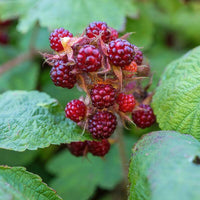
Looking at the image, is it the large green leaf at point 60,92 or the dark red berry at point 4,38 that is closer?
the large green leaf at point 60,92

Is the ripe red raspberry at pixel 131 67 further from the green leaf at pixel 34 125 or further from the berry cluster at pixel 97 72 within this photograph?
the green leaf at pixel 34 125

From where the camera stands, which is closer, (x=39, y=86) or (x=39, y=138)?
(x=39, y=138)

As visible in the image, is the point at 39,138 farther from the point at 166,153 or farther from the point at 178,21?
the point at 178,21

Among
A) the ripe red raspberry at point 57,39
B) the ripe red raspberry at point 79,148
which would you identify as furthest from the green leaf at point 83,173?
the ripe red raspberry at point 57,39

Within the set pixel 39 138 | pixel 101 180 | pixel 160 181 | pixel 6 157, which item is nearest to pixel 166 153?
pixel 160 181

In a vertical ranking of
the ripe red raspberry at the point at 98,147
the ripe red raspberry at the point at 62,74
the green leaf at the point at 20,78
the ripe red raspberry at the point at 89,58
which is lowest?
the green leaf at the point at 20,78

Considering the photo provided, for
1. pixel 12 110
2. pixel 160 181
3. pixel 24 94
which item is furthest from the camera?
pixel 24 94
